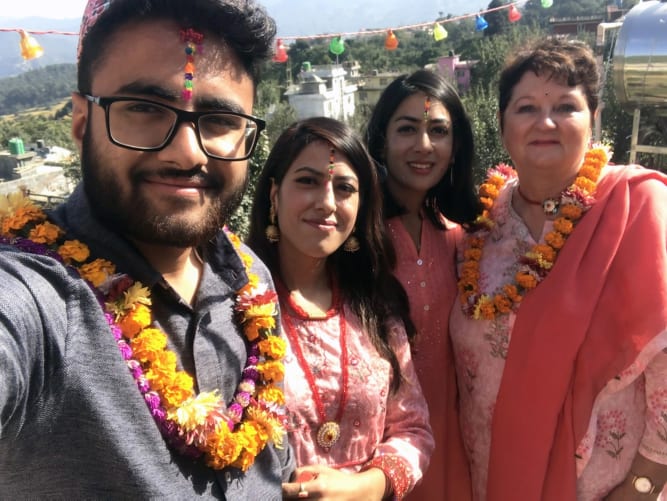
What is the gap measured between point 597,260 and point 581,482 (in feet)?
3.00

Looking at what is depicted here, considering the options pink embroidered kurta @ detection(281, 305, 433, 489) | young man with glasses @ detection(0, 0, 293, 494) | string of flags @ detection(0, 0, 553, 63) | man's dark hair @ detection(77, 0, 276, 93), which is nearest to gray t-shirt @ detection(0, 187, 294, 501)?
young man with glasses @ detection(0, 0, 293, 494)

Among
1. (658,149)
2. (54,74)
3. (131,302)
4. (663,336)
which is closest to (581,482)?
(663,336)

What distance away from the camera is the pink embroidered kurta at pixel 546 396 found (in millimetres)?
2014

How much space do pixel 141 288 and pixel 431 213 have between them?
1934 mm

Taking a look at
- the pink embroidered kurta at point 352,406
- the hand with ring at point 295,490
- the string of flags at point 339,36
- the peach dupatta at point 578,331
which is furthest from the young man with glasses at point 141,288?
the string of flags at point 339,36

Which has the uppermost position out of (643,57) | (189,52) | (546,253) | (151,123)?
(643,57)

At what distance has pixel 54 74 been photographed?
12769 centimetres

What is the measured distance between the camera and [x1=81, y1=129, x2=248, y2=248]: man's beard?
1256 millimetres

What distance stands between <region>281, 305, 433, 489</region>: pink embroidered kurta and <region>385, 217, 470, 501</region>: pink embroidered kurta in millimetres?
471

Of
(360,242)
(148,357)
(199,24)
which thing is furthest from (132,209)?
(360,242)

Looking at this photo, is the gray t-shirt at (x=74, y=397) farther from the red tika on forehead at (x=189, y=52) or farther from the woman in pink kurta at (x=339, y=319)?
the woman in pink kurta at (x=339, y=319)

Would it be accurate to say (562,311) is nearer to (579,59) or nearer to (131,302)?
(579,59)

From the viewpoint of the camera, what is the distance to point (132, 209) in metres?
1.26

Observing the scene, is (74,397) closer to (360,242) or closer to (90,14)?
(90,14)
